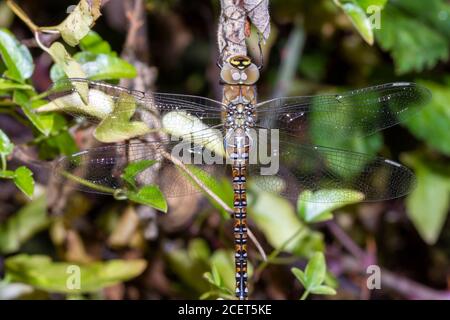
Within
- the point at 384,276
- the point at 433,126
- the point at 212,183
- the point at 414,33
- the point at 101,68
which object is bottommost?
the point at 384,276

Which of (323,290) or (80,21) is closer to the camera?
(80,21)

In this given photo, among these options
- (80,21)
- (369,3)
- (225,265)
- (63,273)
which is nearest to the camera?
(80,21)

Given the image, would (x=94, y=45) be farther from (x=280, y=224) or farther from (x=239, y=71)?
(x=280, y=224)

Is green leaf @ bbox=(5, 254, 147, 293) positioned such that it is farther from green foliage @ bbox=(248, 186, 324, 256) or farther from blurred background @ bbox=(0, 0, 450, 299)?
green foliage @ bbox=(248, 186, 324, 256)

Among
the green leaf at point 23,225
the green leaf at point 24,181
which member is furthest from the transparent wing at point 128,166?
the green leaf at point 23,225

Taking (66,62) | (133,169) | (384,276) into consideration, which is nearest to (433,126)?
(384,276)

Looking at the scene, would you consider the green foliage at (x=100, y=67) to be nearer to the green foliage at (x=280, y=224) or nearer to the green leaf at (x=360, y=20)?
the green leaf at (x=360, y=20)
